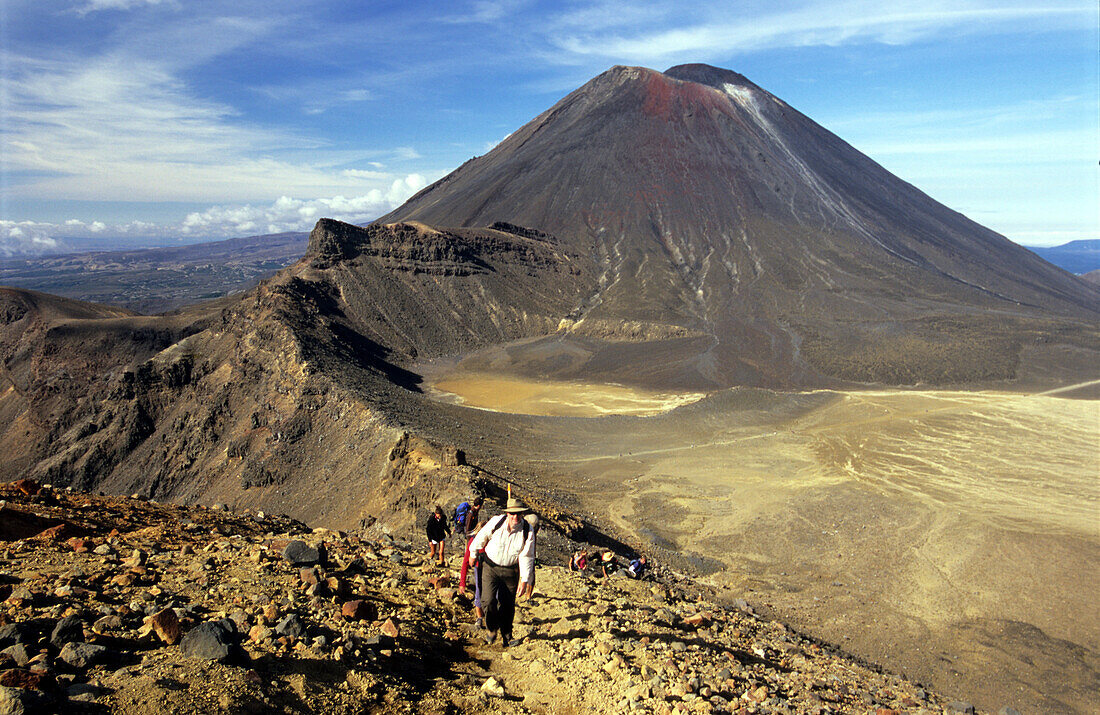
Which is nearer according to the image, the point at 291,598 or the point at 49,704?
the point at 49,704

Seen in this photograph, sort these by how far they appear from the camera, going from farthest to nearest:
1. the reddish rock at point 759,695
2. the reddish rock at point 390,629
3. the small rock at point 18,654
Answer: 1. the reddish rock at point 759,695
2. the reddish rock at point 390,629
3. the small rock at point 18,654

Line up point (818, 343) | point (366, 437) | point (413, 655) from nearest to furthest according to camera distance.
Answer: point (413, 655) < point (366, 437) < point (818, 343)

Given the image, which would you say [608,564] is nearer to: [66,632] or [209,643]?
[209,643]

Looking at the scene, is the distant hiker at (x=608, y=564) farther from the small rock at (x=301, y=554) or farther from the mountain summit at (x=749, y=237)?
the mountain summit at (x=749, y=237)

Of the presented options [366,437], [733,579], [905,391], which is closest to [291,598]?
[733,579]

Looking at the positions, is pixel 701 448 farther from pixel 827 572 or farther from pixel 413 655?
pixel 413 655

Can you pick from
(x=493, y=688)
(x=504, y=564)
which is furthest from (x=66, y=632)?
(x=504, y=564)

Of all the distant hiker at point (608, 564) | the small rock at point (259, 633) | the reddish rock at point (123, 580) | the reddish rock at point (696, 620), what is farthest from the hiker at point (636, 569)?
the reddish rock at point (123, 580)
